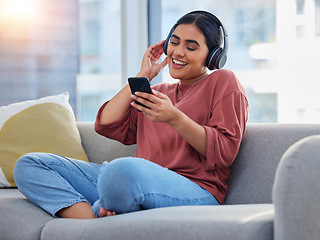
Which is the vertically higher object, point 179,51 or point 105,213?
point 179,51

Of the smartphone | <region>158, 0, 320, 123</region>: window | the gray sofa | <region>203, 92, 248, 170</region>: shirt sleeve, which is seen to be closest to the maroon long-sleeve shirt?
<region>203, 92, 248, 170</region>: shirt sleeve

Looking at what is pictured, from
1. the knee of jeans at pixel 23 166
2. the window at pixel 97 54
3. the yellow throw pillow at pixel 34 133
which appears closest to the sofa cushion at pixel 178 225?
the knee of jeans at pixel 23 166

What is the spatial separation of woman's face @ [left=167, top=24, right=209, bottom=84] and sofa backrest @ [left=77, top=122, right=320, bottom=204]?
0.31 m

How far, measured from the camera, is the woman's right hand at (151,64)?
2.16m

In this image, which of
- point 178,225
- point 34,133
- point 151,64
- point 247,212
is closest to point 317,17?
point 151,64

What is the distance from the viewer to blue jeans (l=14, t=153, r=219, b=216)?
1510mm

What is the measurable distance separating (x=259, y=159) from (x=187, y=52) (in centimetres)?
47

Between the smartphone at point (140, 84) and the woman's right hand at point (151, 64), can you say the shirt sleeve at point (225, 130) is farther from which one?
the woman's right hand at point (151, 64)

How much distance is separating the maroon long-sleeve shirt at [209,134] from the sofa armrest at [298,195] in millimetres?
547

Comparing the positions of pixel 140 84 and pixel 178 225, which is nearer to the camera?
pixel 178 225

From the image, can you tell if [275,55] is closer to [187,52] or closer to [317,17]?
[317,17]

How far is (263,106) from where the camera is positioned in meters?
2.96

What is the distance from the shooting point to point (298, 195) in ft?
3.94

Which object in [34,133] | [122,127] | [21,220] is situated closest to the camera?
[21,220]
